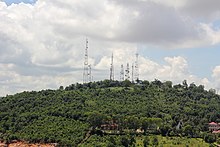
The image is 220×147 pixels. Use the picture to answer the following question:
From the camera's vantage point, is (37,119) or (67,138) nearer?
(67,138)

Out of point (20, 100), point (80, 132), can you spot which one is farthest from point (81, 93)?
point (80, 132)

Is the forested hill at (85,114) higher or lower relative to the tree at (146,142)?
higher

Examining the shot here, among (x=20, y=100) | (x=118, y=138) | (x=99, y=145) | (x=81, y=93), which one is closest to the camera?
(x=99, y=145)

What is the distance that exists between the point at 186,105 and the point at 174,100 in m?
7.47

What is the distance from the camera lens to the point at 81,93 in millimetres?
195375

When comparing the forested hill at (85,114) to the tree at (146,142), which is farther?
the forested hill at (85,114)

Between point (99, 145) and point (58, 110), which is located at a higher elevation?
point (58, 110)

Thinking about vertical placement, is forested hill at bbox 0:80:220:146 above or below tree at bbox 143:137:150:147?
above

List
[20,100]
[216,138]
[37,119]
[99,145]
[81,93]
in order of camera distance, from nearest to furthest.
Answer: [99,145]
[216,138]
[37,119]
[20,100]
[81,93]

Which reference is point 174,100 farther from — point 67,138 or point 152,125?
point 67,138

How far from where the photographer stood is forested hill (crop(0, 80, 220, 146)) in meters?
146

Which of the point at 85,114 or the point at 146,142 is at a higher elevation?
the point at 85,114

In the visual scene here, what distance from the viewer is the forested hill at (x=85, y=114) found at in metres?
146

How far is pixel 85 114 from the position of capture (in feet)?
506
